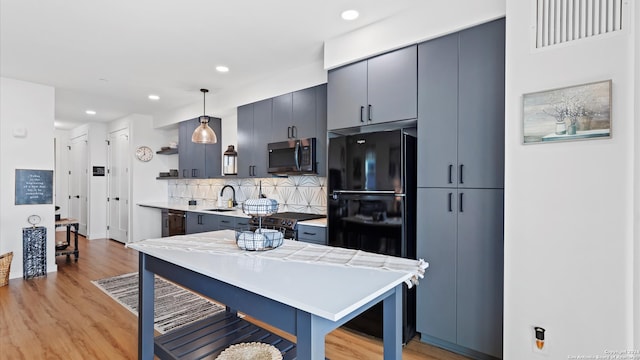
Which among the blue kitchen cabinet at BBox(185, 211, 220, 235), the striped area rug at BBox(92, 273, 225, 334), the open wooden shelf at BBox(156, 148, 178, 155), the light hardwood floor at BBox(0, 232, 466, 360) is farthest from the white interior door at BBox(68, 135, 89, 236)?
the striped area rug at BBox(92, 273, 225, 334)

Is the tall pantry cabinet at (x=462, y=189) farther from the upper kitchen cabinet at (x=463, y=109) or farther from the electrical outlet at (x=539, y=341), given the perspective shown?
the electrical outlet at (x=539, y=341)

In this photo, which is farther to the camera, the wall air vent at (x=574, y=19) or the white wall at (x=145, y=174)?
the white wall at (x=145, y=174)

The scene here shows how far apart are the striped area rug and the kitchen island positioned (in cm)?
88

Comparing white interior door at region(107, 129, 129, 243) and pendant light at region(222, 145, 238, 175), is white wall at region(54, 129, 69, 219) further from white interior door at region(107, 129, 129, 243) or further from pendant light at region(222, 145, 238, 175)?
pendant light at region(222, 145, 238, 175)

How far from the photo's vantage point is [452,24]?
7.10 ft

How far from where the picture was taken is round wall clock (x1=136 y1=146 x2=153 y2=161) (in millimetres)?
6020

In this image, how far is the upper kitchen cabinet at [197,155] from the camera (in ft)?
16.4

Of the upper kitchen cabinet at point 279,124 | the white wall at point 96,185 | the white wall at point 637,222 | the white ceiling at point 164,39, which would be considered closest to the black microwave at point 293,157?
the upper kitchen cabinet at point 279,124

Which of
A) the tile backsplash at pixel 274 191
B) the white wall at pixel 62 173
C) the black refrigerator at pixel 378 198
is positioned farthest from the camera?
the white wall at pixel 62 173

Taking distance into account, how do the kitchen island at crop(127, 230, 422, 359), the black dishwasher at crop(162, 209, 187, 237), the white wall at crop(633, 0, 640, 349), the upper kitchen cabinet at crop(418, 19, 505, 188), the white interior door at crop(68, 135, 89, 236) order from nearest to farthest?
the kitchen island at crop(127, 230, 422, 359) → the white wall at crop(633, 0, 640, 349) → the upper kitchen cabinet at crop(418, 19, 505, 188) → the black dishwasher at crop(162, 209, 187, 237) → the white interior door at crop(68, 135, 89, 236)

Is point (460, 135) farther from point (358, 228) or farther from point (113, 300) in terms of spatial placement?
point (113, 300)

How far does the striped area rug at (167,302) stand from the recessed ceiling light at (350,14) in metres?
2.78

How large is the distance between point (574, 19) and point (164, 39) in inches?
118

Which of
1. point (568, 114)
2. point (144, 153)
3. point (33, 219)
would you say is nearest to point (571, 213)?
A: point (568, 114)
